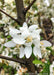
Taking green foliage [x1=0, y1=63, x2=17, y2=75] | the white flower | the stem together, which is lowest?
green foliage [x1=0, y1=63, x2=17, y2=75]

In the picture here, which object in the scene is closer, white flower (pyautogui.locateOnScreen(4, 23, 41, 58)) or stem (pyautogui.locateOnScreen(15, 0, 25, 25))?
white flower (pyautogui.locateOnScreen(4, 23, 41, 58))

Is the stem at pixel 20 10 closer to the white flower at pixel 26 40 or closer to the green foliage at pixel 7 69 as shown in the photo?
the white flower at pixel 26 40

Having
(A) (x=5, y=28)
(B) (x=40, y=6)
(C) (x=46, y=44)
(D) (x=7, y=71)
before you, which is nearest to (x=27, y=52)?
(C) (x=46, y=44)

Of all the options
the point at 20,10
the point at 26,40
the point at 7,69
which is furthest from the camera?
the point at 7,69

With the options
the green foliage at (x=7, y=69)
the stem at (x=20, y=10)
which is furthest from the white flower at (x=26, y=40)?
the green foliage at (x=7, y=69)

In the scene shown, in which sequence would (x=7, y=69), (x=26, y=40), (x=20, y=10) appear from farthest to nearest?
(x=7, y=69)
(x=20, y=10)
(x=26, y=40)

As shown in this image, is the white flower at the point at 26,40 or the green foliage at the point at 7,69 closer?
the white flower at the point at 26,40

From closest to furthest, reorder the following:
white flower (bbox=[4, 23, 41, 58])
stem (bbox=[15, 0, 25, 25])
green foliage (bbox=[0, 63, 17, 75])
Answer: white flower (bbox=[4, 23, 41, 58]) < stem (bbox=[15, 0, 25, 25]) < green foliage (bbox=[0, 63, 17, 75])

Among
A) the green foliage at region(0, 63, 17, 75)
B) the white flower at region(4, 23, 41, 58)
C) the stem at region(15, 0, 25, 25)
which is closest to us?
the white flower at region(4, 23, 41, 58)

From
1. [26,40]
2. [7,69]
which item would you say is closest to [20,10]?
[26,40]

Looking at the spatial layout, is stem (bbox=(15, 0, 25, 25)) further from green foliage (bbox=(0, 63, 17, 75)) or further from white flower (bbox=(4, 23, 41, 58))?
green foliage (bbox=(0, 63, 17, 75))

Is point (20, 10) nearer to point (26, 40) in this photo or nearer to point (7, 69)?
point (26, 40)

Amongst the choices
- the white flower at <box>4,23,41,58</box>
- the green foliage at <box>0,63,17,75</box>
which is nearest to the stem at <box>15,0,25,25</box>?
the white flower at <box>4,23,41,58</box>
